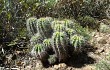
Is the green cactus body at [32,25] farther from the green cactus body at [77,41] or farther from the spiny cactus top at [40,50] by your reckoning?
the green cactus body at [77,41]

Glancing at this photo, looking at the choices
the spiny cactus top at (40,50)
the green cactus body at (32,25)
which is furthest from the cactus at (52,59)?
the green cactus body at (32,25)

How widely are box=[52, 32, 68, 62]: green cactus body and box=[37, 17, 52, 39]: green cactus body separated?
353 mm

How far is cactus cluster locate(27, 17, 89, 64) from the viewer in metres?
4.28

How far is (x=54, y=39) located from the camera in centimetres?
425

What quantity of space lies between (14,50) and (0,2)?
3.29 ft

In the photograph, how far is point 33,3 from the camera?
553 cm

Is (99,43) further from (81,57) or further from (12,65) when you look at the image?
(12,65)

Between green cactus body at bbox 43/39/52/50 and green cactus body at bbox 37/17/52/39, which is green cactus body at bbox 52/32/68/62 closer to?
green cactus body at bbox 43/39/52/50

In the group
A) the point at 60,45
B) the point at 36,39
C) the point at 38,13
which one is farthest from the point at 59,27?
the point at 38,13

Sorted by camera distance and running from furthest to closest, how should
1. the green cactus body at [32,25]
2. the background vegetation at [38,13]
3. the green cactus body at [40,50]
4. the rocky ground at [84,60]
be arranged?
the background vegetation at [38,13]
the green cactus body at [32,25]
the rocky ground at [84,60]
the green cactus body at [40,50]

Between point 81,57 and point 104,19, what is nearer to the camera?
point 81,57

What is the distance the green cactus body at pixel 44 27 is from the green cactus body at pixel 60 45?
353 millimetres

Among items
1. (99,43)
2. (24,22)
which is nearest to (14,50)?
(24,22)

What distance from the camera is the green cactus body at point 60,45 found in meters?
4.22
